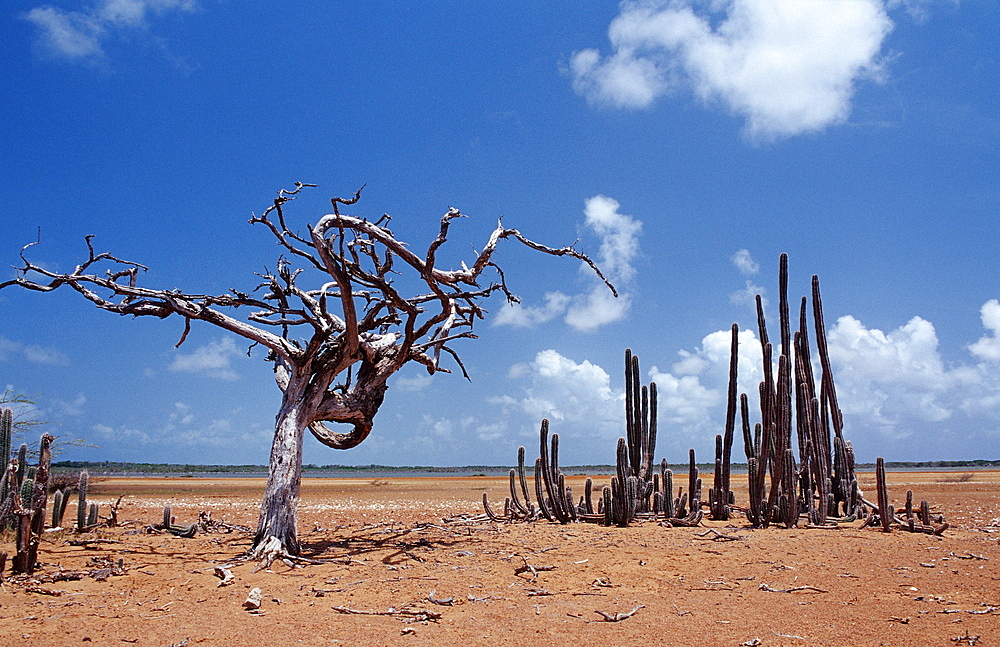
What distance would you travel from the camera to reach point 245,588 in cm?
868

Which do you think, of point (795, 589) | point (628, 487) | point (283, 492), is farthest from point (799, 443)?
point (283, 492)

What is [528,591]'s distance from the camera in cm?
864

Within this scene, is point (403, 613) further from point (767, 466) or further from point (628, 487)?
point (767, 466)

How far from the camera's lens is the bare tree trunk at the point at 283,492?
10375mm

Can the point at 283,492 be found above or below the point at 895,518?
above

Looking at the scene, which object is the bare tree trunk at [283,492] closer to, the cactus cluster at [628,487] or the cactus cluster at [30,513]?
the cactus cluster at [30,513]

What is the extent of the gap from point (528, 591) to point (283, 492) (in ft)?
14.3

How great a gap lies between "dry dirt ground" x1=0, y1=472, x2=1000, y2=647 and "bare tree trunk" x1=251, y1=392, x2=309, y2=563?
17.1 inches

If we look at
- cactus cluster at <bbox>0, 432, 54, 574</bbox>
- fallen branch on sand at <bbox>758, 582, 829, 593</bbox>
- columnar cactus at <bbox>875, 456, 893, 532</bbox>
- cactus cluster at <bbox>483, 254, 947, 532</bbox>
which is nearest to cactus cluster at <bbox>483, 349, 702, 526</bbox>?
cactus cluster at <bbox>483, 254, 947, 532</bbox>

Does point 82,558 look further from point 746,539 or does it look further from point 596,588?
point 746,539

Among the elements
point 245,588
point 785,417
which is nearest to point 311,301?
point 245,588

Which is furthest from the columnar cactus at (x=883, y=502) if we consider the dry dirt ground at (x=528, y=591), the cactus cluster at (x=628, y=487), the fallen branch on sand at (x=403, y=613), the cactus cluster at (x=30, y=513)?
the cactus cluster at (x=30, y=513)

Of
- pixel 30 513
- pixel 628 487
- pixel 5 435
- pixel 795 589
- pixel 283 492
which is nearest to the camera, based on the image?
pixel 795 589

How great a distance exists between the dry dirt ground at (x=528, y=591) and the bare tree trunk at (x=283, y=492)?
43cm
